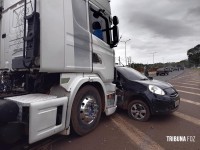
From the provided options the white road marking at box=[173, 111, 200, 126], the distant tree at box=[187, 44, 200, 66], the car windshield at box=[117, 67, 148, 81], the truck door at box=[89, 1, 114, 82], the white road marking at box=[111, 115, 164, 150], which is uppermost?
the distant tree at box=[187, 44, 200, 66]

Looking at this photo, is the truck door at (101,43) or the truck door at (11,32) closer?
the truck door at (11,32)

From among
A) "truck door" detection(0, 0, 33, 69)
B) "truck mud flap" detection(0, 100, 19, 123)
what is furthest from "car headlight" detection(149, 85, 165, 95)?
"truck mud flap" detection(0, 100, 19, 123)

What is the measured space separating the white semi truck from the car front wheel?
823mm

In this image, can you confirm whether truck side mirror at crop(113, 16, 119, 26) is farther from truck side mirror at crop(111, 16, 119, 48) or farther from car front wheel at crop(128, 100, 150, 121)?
car front wheel at crop(128, 100, 150, 121)

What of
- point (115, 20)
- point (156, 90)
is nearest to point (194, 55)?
point (156, 90)

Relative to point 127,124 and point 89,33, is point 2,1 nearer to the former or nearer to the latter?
point 89,33

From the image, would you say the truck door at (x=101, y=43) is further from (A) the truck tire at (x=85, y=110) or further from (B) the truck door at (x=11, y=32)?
(B) the truck door at (x=11, y=32)

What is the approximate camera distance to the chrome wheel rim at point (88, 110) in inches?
172

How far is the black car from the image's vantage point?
18.1 feet

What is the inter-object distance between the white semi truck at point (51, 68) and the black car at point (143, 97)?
32.6 inches

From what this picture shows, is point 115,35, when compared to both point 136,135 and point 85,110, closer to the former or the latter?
point 85,110

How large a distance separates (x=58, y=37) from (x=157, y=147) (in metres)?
2.66

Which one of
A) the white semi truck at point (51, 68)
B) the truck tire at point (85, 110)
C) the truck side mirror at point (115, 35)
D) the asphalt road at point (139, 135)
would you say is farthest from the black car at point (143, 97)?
the truck tire at point (85, 110)

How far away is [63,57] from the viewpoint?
3.84m
